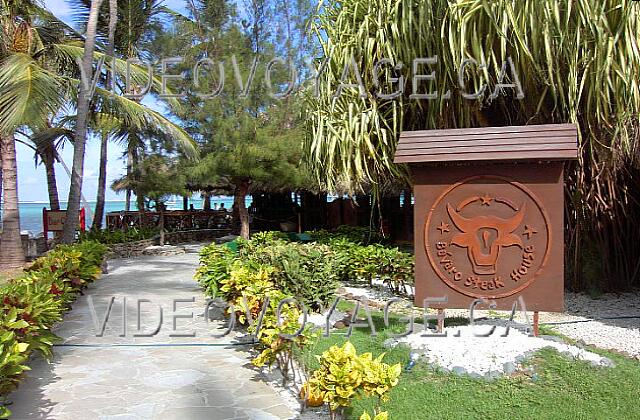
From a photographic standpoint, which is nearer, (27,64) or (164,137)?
(27,64)

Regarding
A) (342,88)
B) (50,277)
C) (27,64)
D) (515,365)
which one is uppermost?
(27,64)

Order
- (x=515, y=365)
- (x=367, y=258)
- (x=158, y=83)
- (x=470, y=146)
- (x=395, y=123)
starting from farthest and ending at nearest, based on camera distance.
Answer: (x=158, y=83) < (x=367, y=258) < (x=395, y=123) < (x=470, y=146) < (x=515, y=365)

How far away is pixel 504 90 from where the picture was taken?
6.51 m

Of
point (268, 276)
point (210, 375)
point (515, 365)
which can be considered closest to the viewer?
point (515, 365)

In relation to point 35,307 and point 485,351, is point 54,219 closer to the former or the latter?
point 35,307

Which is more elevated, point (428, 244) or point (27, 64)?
point (27, 64)

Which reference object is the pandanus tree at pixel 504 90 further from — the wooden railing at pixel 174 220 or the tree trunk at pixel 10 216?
the wooden railing at pixel 174 220

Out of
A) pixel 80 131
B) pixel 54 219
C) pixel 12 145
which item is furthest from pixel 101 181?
pixel 80 131

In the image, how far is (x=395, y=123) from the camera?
6.95 m

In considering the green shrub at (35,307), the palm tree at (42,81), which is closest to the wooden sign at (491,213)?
the green shrub at (35,307)

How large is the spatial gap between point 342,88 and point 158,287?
503 centimetres

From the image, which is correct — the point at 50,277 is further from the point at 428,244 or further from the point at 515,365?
the point at 515,365

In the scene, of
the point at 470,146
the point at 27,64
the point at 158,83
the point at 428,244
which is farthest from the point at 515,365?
the point at 158,83

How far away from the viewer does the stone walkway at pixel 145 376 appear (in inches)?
166
